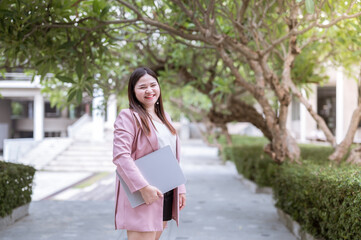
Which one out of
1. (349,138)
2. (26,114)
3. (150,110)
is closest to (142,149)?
(150,110)

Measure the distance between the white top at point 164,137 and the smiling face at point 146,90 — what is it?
0.50 ft

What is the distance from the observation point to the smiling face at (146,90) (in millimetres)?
2537

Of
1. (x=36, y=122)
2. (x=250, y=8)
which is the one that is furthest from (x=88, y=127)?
(x=250, y=8)

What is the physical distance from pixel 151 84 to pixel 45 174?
1355 cm

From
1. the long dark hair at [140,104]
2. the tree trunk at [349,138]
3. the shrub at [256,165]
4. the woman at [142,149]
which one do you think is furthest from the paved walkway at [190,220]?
the long dark hair at [140,104]

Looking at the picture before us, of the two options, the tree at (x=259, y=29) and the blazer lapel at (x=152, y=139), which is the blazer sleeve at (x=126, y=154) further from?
the tree at (x=259, y=29)

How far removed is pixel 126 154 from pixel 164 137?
0.34 m

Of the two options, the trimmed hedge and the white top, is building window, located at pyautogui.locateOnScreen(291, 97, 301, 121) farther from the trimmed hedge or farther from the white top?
the white top

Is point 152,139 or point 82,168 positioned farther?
point 82,168

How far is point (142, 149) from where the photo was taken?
8.00 feet

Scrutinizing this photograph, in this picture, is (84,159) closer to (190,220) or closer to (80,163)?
(80,163)

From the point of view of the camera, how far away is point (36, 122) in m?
24.0

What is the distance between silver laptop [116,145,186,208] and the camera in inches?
91.8

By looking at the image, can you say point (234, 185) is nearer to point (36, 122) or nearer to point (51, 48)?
point (51, 48)
